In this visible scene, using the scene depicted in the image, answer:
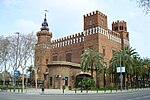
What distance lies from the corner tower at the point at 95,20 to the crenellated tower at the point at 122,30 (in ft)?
33.8

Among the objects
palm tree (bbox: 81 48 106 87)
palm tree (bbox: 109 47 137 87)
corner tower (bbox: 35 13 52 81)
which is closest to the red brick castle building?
corner tower (bbox: 35 13 52 81)

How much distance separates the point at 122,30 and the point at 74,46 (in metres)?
18.2

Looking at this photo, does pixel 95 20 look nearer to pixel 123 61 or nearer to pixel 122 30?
pixel 122 30

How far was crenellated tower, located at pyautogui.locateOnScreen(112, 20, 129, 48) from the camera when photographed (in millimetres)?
85062

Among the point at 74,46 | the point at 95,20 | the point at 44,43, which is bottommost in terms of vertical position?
the point at 74,46

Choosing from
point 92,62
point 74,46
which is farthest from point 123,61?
point 74,46

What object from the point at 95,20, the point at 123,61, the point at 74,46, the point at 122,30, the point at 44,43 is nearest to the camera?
the point at 123,61

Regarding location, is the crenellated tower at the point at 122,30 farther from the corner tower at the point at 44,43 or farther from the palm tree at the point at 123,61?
the corner tower at the point at 44,43

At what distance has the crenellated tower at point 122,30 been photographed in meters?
85.1

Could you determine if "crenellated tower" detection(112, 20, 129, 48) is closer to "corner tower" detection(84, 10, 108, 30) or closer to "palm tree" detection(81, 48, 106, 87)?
"corner tower" detection(84, 10, 108, 30)

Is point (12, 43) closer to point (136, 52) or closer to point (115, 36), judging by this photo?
point (136, 52)

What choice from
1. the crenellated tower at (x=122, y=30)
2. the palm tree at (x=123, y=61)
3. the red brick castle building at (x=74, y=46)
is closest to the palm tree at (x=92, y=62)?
the palm tree at (x=123, y=61)

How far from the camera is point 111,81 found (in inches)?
3002

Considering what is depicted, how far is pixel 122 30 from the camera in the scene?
85.2 m
